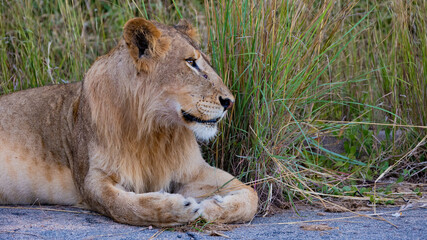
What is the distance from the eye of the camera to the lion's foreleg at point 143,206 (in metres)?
3.01

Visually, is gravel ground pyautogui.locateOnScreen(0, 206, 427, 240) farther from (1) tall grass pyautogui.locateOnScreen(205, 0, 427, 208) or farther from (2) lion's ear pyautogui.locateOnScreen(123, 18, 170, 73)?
(2) lion's ear pyautogui.locateOnScreen(123, 18, 170, 73)

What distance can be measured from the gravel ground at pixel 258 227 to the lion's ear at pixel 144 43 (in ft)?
2.86

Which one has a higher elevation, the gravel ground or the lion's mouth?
the lion's mouth

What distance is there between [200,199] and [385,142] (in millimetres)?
1766

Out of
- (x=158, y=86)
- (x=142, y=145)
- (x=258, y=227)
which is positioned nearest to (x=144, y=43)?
(x=158, y=86)

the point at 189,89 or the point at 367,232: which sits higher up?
the point at 189,89

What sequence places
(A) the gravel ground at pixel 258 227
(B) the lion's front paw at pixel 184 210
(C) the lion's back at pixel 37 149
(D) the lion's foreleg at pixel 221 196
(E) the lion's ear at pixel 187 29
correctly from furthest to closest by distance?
(C) the lion's back at pixel 37 149
(E) the lion's ear at pixel 187 29
(D) the lion's foreleg at pixel 221 196
(B) the lion's front paw at pixel 184 210
(A) the gravel ground at pixel 258 227

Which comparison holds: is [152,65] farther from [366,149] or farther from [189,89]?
[366,149]

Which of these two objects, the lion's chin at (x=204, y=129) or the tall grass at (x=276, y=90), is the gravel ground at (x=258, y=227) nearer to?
the tall grass at (x=276, y=90)

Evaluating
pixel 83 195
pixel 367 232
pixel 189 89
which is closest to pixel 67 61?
pixel 83 195

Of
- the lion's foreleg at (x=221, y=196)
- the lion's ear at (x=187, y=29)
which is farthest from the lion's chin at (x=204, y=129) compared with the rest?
the lion's ear at (x=187, y=29)

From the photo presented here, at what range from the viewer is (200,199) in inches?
136

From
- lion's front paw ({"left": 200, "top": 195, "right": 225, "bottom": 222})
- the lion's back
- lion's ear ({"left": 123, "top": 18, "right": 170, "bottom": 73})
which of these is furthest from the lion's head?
the lion's back

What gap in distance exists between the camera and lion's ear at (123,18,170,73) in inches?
124
